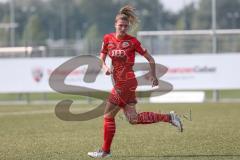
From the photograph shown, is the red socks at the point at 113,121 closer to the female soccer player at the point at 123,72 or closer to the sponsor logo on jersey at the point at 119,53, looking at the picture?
the female soccer player at the point at 123,72

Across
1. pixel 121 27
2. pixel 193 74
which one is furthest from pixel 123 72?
pixel 193 74

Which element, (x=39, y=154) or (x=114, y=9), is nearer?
(x=39, y=154)

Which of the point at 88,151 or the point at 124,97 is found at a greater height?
the point at 124,97

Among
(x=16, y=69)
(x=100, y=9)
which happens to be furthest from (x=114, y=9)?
(x=16, y=69)

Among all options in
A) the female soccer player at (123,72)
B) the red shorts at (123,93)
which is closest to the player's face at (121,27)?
the female soccer player at (123,72)

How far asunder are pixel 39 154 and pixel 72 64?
56.6ft

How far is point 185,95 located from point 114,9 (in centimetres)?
8503

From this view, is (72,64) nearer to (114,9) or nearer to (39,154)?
(39,154)

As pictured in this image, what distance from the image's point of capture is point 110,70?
469 inches

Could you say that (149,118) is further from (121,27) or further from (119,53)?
(121,27)

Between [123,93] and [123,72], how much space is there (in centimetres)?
33

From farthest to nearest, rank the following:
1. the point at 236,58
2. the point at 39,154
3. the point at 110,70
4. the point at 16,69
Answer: the point at 16,69 → the point at 236,58 → the point at 39,154 → the point at 110,70

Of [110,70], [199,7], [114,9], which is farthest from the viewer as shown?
[114,9]

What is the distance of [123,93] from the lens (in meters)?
12.1
